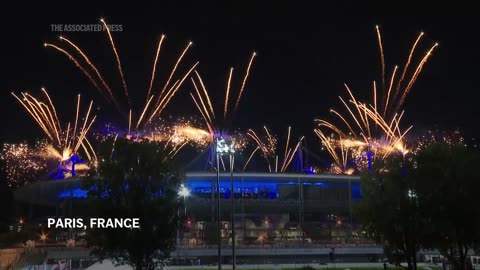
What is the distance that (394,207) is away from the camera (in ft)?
109

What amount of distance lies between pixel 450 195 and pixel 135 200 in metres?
19.8

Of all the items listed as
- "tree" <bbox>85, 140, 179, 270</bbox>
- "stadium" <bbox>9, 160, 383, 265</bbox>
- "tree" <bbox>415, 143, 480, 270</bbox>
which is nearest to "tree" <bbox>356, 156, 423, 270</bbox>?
"tree" <bbox>415, 143, 480, 270</bbox>

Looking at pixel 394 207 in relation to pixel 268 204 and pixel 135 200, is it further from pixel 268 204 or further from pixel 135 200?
pixel 268 204

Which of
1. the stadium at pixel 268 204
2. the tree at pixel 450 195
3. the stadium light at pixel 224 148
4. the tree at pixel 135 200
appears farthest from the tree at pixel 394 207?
the stadium at pixel 268 204

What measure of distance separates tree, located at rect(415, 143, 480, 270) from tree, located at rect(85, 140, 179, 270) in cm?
1642

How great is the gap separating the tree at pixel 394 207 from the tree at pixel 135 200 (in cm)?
1425

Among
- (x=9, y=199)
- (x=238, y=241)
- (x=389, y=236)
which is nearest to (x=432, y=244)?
(x=389, y=236)

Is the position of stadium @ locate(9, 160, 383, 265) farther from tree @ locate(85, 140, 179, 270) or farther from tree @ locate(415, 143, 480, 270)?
tree @ locate(85, 140, 179, 270)

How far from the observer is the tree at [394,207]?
32.8m

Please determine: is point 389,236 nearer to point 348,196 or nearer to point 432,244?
point 432,244

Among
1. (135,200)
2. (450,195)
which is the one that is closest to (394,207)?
(450,195)

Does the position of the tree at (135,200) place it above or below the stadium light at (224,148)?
below

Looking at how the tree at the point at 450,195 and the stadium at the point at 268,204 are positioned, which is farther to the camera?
the stadium at the point at 268,204

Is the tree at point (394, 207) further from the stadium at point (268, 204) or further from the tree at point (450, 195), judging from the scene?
the stadium at point (268, 204)
